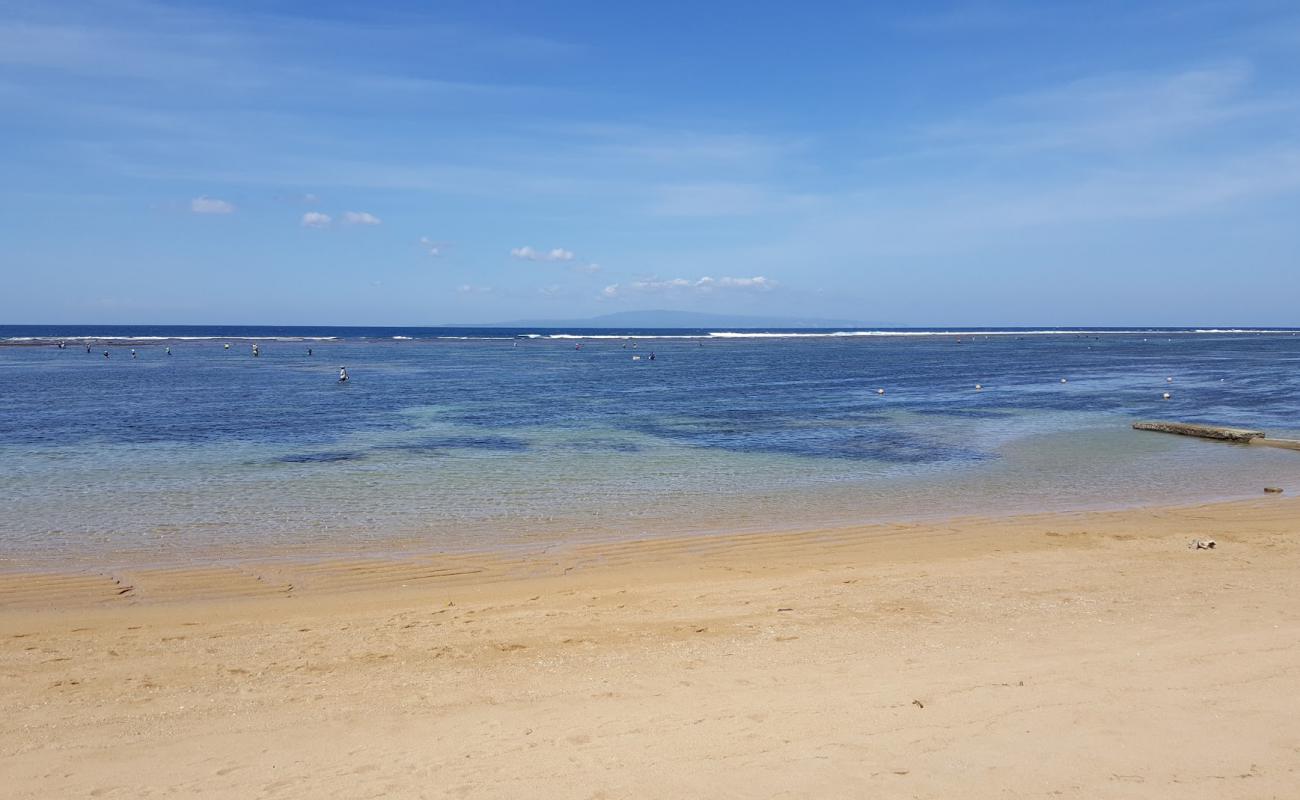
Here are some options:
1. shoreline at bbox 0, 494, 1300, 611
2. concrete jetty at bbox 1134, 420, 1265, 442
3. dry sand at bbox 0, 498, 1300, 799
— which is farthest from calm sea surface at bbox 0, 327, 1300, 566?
dry sand at bbox 0, 498, 1300, 799

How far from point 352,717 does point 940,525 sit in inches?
433

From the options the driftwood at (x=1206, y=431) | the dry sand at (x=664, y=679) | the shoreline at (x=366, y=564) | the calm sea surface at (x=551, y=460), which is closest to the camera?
the dry sand at (x=664, y=679)

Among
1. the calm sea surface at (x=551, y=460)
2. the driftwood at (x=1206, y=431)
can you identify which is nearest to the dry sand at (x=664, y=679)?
the calm sea surface at (x=551, y=460)

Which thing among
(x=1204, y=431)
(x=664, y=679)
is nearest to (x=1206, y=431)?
(x=1204, y=431)

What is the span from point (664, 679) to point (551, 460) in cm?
1465

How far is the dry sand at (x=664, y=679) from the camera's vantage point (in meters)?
5.91

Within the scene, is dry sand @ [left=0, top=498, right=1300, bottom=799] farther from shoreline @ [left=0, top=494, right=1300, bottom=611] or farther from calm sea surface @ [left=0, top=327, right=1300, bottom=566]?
A: calm sea surface @ [left=0, top=327, right=1300, bottom=566]

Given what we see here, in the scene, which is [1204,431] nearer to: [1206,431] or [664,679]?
[1206,431]

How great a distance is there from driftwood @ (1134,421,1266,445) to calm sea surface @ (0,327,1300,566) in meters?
0.88

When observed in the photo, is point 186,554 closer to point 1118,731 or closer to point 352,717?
point 352,717

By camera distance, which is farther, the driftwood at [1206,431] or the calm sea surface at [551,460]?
the driftwood at [1206,431]

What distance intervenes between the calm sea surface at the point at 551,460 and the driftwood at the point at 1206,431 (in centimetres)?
88

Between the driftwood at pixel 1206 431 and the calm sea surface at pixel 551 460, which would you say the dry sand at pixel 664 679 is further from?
the driftwood at pixel 1206 431

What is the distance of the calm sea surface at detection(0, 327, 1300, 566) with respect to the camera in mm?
14930
